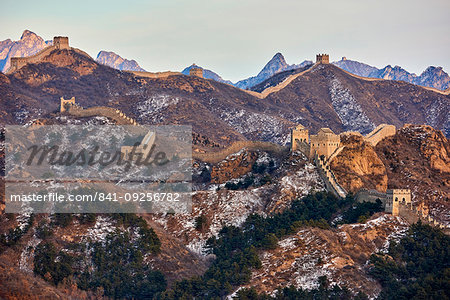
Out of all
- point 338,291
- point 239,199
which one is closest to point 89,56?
point 239,199

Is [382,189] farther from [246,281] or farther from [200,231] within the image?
[246,281]

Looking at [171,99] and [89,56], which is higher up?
[89,56]

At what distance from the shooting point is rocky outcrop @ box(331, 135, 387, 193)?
312 ft

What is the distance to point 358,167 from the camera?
99.1 meters

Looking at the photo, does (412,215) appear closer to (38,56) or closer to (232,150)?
(232,150)

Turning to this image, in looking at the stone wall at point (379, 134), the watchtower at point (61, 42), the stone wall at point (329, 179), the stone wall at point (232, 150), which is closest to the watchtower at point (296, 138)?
the stone wall at point (329, 179)

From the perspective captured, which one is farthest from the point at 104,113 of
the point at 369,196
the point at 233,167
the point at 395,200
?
the point at 395,200

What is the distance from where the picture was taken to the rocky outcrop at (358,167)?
3745 inches

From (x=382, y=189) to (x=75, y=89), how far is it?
98087 mm

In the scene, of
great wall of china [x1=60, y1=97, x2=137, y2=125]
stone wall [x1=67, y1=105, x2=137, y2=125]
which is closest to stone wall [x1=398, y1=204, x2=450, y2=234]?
great wall of china [x1=60, y1=97, x2=137, y2=125]

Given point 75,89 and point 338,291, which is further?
point 75,89

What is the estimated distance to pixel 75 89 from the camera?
177000 millimetres

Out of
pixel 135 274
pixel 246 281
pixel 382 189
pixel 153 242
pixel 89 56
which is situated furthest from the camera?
pixel 89 56

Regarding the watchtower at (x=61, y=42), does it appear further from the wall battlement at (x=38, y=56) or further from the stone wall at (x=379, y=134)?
the stone wall at (x=379, y=134)
